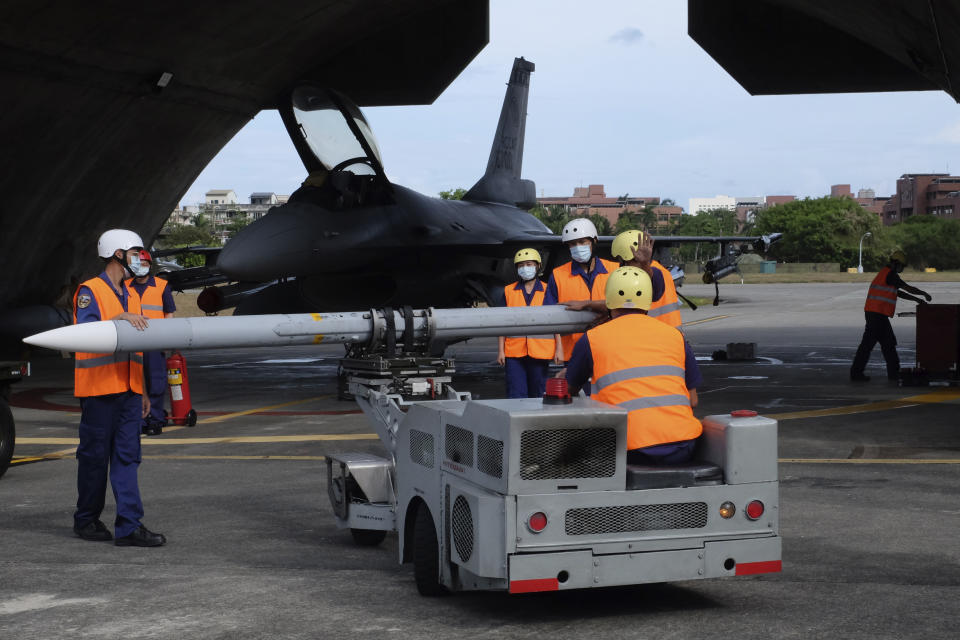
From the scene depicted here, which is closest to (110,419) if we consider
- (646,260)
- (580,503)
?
(580,503)

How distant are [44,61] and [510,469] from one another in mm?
17017

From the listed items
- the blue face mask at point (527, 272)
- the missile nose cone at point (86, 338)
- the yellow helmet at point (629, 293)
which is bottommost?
the missile nose cone at point (86, 338)

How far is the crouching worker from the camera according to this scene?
5852mm

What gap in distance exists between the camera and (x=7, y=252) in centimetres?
2408

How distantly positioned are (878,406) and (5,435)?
10680mm

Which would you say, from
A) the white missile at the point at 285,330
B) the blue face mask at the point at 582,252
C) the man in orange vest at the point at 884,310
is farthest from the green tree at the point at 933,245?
the white missile at the point at 285,330

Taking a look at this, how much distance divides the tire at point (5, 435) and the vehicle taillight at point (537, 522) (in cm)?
643

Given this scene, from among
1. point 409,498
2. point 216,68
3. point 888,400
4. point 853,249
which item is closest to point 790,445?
point 888,400

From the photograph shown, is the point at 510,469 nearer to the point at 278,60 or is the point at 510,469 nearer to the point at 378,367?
the point at 378,367

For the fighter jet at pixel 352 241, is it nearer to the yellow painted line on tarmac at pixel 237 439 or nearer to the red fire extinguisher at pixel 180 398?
the red fire extinguisher at pixel 180 398

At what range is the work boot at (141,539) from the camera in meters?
7.54

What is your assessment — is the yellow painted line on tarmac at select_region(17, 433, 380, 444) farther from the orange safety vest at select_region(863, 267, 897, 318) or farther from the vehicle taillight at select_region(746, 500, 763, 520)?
the orange safety vest at select_region(863, 267, 897, 318)

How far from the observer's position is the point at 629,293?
6.23m

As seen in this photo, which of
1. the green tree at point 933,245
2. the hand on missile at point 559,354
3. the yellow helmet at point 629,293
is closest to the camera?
the yellow helmet at point 629,293
